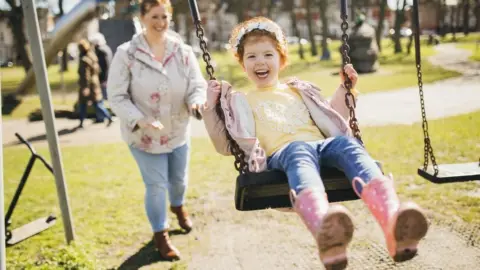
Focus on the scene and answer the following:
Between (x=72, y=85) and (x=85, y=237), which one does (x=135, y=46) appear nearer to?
(x=85, y=237)

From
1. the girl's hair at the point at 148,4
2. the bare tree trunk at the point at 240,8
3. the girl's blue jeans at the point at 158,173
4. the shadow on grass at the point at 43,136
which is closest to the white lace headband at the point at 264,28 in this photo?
the girl's hair at the point at 148,4

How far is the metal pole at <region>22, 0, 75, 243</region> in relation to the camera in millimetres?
3418

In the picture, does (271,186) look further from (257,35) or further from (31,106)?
(31,106)

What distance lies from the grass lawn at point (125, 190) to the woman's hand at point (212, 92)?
149 cm

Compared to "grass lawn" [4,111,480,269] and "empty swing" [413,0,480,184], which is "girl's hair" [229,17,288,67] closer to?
"empty swing" [413,0,480,184]

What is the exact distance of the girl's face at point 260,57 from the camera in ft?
8.45

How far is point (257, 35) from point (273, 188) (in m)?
0.83

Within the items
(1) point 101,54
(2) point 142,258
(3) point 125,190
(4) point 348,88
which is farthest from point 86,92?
(4) point 348,88

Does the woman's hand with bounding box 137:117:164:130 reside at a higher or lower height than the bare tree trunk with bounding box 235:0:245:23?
lower

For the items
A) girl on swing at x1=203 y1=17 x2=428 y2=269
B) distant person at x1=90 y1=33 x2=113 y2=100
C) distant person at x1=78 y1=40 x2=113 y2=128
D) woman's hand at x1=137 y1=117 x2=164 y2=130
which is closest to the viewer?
girl on swing at x1=203 y1=17 x2=428 y2=269

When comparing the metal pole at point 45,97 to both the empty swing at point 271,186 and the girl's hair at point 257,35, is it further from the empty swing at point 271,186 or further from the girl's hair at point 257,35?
the empty swing at point 271,186

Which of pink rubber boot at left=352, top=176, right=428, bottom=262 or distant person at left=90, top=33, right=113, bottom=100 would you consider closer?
pink rubber boot at left=352, top=176, right=428, bottom=262

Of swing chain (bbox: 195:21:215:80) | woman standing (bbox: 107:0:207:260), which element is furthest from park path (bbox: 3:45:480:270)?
swing chain (bbox: 195:21:215:80)

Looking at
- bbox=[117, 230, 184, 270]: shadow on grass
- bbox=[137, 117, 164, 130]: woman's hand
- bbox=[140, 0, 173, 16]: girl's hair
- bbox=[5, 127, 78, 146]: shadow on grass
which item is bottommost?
bbox=[5, 127, 78, 146]: shadow on grass
